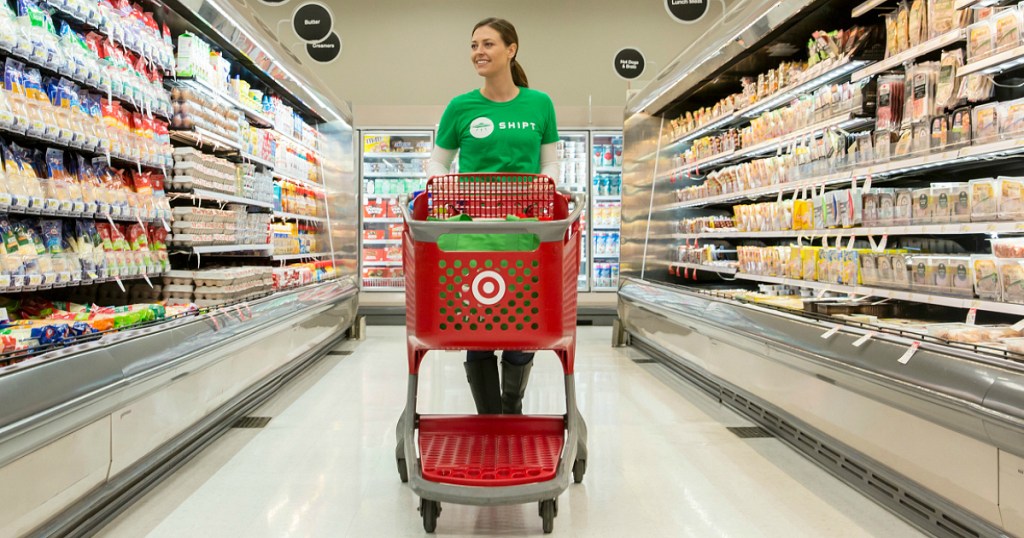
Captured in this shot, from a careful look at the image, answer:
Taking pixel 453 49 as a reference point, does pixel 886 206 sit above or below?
below

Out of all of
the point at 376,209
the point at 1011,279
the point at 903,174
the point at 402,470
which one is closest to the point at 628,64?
the point at 376,209

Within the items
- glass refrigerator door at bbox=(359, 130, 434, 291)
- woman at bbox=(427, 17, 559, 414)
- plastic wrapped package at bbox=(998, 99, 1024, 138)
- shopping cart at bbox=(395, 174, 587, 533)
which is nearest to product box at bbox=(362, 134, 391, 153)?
glass refrigerator door at bbox=(359, 130, 434, 291)

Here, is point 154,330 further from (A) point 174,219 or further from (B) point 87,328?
(A) point 174,219

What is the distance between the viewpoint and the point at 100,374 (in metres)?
2.05

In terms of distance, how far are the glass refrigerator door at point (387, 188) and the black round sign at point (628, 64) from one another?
7.51ft

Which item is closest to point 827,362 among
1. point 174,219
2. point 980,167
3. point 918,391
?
point 918,391

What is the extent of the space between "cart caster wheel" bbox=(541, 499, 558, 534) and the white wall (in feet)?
22.4

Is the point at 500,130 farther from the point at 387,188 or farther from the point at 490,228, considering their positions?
the point at 387,188

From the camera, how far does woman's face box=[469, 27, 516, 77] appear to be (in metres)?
2.37

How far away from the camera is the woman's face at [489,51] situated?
237cm

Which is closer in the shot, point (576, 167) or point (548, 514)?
point (548, 514)

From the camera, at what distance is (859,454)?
2.39 m

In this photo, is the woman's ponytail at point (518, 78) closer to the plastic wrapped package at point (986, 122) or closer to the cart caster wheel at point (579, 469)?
the cart caster wheel at point (579, 469)

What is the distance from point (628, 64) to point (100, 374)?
672 cm
